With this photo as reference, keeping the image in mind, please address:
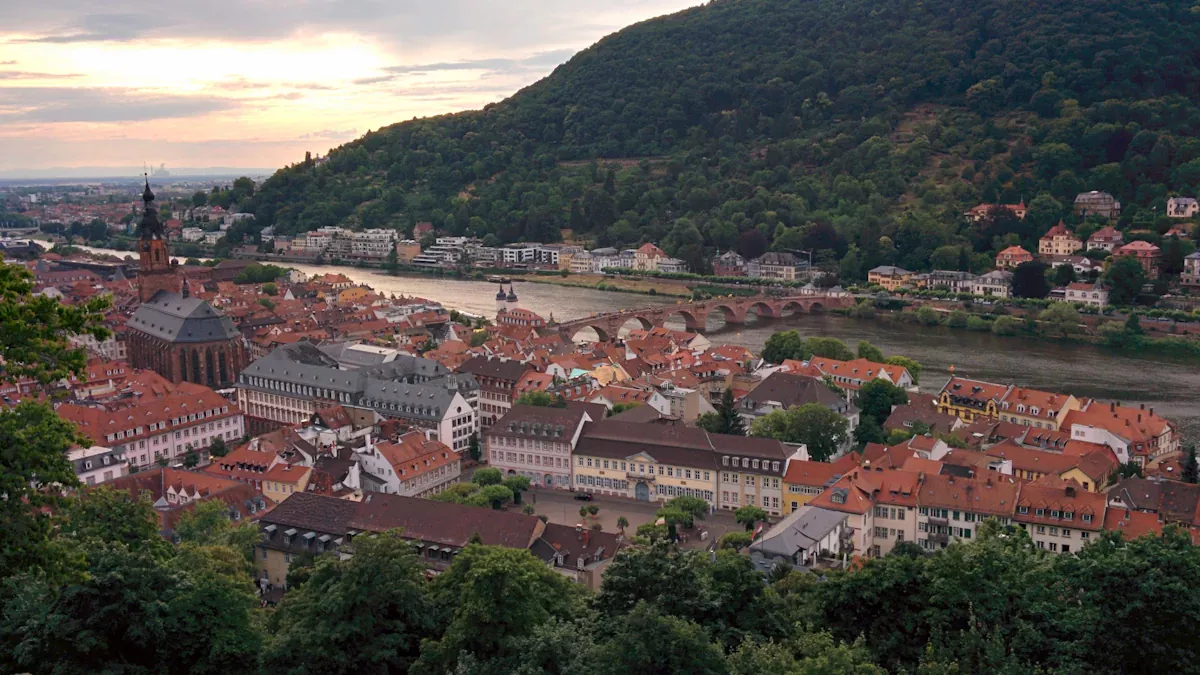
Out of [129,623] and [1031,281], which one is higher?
[129,623]

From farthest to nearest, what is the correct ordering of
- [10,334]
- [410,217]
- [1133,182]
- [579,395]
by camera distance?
[410,217]
[1133,182]
[579,395]
[10,334]

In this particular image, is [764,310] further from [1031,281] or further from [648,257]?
[648,257]

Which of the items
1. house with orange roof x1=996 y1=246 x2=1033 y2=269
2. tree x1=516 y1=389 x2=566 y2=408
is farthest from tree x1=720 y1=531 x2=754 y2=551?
house with orange roof x1=996 y1=246 x2=1033 y2=269

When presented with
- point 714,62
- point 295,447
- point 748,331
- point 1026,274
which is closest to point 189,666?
point 295,447

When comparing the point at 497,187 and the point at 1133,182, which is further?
the point at 497,187

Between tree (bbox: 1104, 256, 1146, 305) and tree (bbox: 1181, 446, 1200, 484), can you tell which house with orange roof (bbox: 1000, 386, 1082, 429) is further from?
tree (bbox: 1104, 256, 1146, 305)

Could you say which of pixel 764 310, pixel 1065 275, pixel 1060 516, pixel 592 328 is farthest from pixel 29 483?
pixel 1065 275

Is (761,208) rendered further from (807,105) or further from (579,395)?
(579,395)

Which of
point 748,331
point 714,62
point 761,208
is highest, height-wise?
point 714,62
